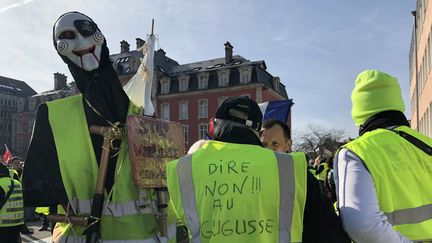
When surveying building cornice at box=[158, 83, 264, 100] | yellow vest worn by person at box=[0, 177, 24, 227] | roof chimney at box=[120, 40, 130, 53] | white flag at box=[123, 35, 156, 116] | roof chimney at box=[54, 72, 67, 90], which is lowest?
yellow vest worn by person at box=[0, 177, 24, 227]

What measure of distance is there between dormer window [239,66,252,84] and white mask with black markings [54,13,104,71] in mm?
42559

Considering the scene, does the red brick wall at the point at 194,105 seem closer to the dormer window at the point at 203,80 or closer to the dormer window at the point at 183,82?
the dormer window at the point at 203,80

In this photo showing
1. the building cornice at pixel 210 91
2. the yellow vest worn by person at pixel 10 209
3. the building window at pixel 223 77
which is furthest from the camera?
the building window at pixel 223 77

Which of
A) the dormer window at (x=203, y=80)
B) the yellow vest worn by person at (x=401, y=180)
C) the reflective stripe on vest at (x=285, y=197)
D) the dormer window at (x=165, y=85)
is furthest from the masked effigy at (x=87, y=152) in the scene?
the dormer window at (x=165, y=85)

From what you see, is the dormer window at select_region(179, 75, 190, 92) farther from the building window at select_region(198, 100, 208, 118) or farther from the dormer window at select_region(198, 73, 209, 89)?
the building window at select_region(198, 100, 208, 118)

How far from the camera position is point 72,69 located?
2.73 metres

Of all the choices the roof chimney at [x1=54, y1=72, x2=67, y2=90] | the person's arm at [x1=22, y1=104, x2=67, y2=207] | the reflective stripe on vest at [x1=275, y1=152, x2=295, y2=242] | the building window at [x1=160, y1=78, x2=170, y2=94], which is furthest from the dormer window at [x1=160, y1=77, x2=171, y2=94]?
the reflective stripe on vest at [x1=275, y1=152, x2=295, y2=242]

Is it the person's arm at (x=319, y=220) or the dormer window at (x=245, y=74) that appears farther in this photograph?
the dormer window at (x=245, y=74)

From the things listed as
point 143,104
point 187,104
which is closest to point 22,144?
point 187,104

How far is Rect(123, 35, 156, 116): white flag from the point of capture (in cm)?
293

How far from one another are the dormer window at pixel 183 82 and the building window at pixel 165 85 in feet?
4.91

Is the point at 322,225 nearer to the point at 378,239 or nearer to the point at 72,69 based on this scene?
the point at 378,239

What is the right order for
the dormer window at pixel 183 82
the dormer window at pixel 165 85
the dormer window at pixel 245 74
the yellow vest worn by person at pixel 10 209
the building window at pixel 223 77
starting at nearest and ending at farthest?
1. the yellow vest worn by person at pixel 10 209
2. the dormer window at pixel 245 74
3. the building window at pixel 223 77
4. the dormer window at pixel 183 82
5. the dormer window at pixel 165 85

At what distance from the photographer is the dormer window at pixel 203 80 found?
47625 millimetres
